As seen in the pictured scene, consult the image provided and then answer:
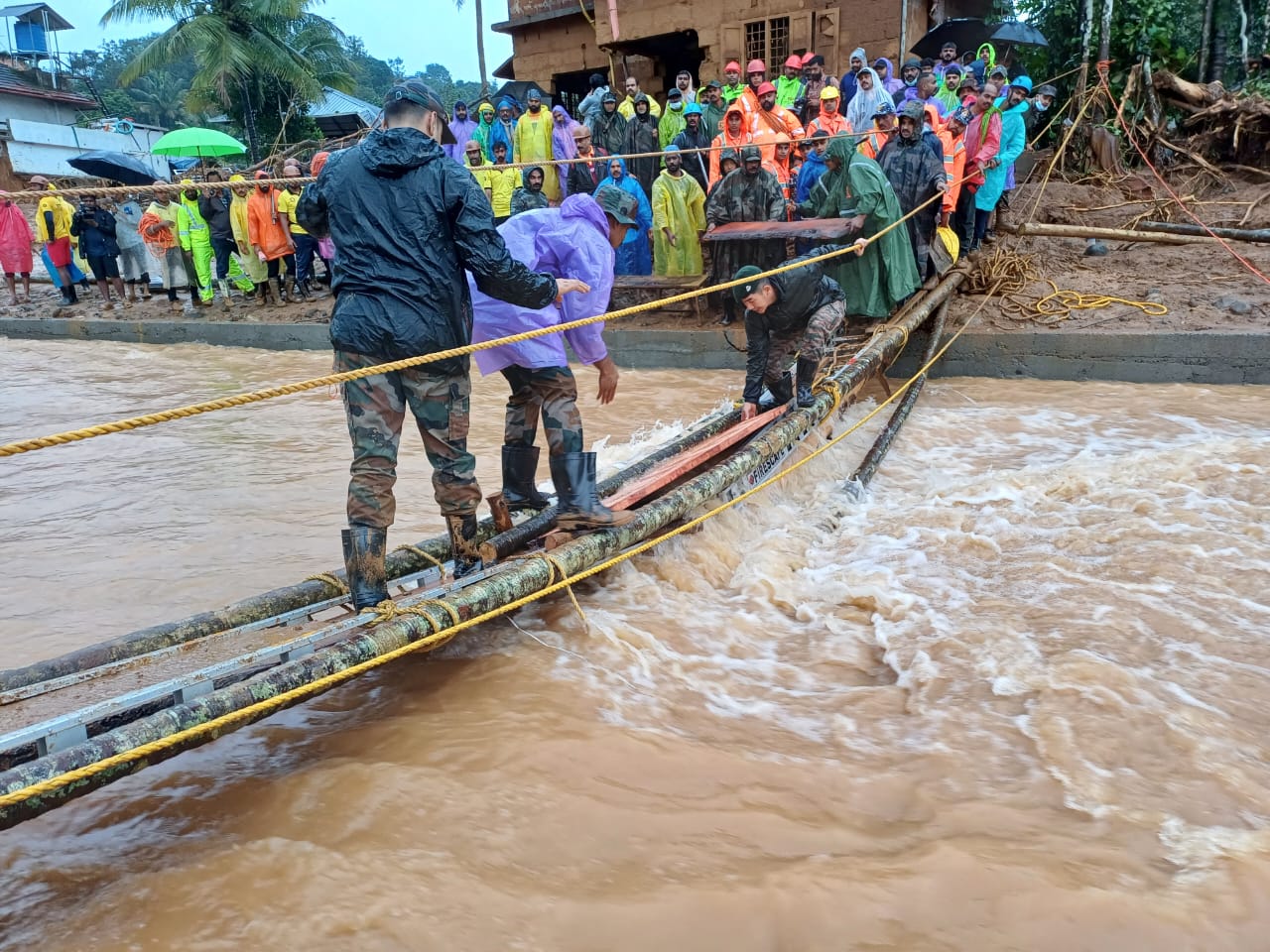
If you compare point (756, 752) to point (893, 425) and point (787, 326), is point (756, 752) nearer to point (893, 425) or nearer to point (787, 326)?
point (787, 326)

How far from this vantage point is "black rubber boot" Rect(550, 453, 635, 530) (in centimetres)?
350

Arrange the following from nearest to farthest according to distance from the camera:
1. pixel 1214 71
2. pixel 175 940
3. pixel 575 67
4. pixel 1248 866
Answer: pixel 175 940 < pixel 1248 866 < pixel 1214 71 < pixel 575 67

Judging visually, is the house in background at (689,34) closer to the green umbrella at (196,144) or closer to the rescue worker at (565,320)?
the green umbrella at (196,144)

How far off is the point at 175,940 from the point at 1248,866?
2.41 metres

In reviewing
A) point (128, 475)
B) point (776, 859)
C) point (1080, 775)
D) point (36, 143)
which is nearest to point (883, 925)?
point (776, 859)

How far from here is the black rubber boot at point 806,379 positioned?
5266 millimetres

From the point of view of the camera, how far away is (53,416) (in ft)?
27.6

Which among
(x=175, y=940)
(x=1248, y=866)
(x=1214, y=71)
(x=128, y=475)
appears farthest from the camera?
(x=1214, y=71)

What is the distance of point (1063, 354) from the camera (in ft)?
25.1

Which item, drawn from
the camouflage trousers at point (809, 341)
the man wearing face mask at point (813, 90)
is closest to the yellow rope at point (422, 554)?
the camouflage trousers at point (809, 341)

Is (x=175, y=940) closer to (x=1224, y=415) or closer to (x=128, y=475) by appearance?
(x=128, y=475)

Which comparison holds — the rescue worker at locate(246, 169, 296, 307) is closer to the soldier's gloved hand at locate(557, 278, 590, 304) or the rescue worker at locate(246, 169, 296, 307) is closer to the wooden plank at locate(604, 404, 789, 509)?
the wooden plank at locate(604, 404, 789, 509)

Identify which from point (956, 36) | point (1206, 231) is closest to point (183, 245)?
point (956, 36)

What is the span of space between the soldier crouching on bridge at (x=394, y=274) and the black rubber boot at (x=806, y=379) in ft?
8.58
